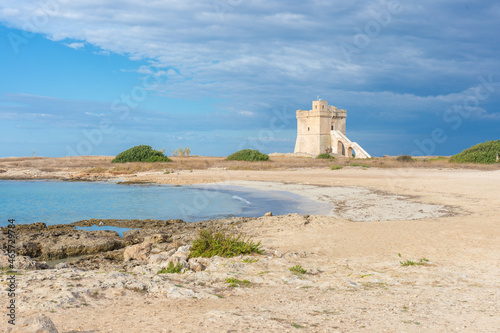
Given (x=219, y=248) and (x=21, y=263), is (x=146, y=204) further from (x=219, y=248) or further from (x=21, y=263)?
(x=21, y=263)

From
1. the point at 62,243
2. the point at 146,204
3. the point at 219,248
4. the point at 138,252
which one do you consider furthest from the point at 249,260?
the point at 146,204

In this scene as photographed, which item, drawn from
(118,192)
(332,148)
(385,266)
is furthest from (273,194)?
(332,148)

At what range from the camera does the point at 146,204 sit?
17.6 meters

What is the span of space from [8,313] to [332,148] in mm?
61890

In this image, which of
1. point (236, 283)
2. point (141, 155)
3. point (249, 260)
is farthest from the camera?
point (141, 155)

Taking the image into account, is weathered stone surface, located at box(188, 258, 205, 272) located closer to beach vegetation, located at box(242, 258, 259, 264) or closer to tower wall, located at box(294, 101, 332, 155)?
beach vegetation, located at box(242, 258, 259, 264)

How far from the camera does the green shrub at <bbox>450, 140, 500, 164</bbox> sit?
39562mm

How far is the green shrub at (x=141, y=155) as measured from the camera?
147 feet

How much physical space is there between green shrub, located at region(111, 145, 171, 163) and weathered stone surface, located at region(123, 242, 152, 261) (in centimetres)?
3683

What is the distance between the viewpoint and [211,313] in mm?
4387

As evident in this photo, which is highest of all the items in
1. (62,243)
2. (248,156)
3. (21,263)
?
(248,156)

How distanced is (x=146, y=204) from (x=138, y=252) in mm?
9508

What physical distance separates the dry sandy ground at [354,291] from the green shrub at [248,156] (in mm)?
34100

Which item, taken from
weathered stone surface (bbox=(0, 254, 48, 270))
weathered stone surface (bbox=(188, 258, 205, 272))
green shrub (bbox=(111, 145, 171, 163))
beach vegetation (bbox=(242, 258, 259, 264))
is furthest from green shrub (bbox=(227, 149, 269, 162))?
weathered stone surface (bbox=(0, 254, 48, 270))
